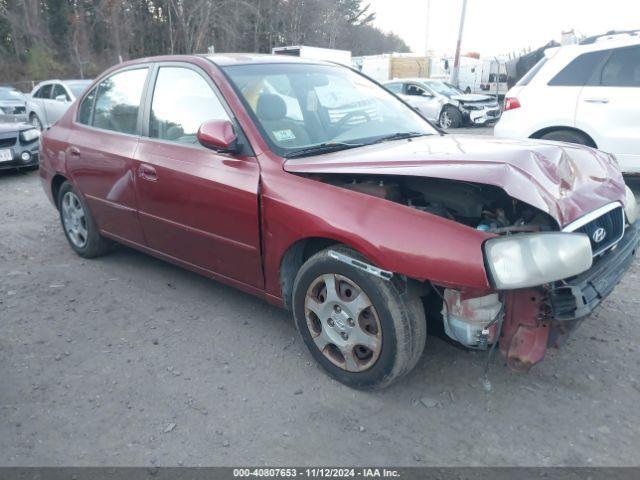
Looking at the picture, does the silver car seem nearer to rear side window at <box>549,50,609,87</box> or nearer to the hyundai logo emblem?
rear side window at <box>549,50,609,87</box>

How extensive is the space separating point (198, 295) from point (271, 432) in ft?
5.77

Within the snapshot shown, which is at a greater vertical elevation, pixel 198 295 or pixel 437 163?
pixel 437 163

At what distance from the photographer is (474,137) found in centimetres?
340

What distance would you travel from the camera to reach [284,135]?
324 centimetres

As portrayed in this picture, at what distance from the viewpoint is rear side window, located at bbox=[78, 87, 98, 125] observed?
183 inches

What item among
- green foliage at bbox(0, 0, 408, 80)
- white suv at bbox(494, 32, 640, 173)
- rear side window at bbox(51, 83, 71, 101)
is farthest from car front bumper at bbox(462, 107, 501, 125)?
green foliage at bbox(0, 0, 408, 80)

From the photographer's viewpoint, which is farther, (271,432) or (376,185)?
(376,185)

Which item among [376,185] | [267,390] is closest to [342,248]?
[376,185]

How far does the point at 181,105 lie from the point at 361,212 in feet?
5.65

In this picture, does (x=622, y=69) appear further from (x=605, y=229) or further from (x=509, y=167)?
(x=509, y=167)

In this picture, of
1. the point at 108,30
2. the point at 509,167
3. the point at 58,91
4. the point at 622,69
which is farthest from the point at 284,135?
the point at 108,30

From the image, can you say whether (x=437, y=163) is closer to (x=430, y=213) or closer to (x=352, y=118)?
(x=430, y=213)

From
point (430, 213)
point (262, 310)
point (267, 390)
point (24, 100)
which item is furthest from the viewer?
point (24, 100)

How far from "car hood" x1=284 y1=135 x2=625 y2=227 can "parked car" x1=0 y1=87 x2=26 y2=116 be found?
38.9 ft
